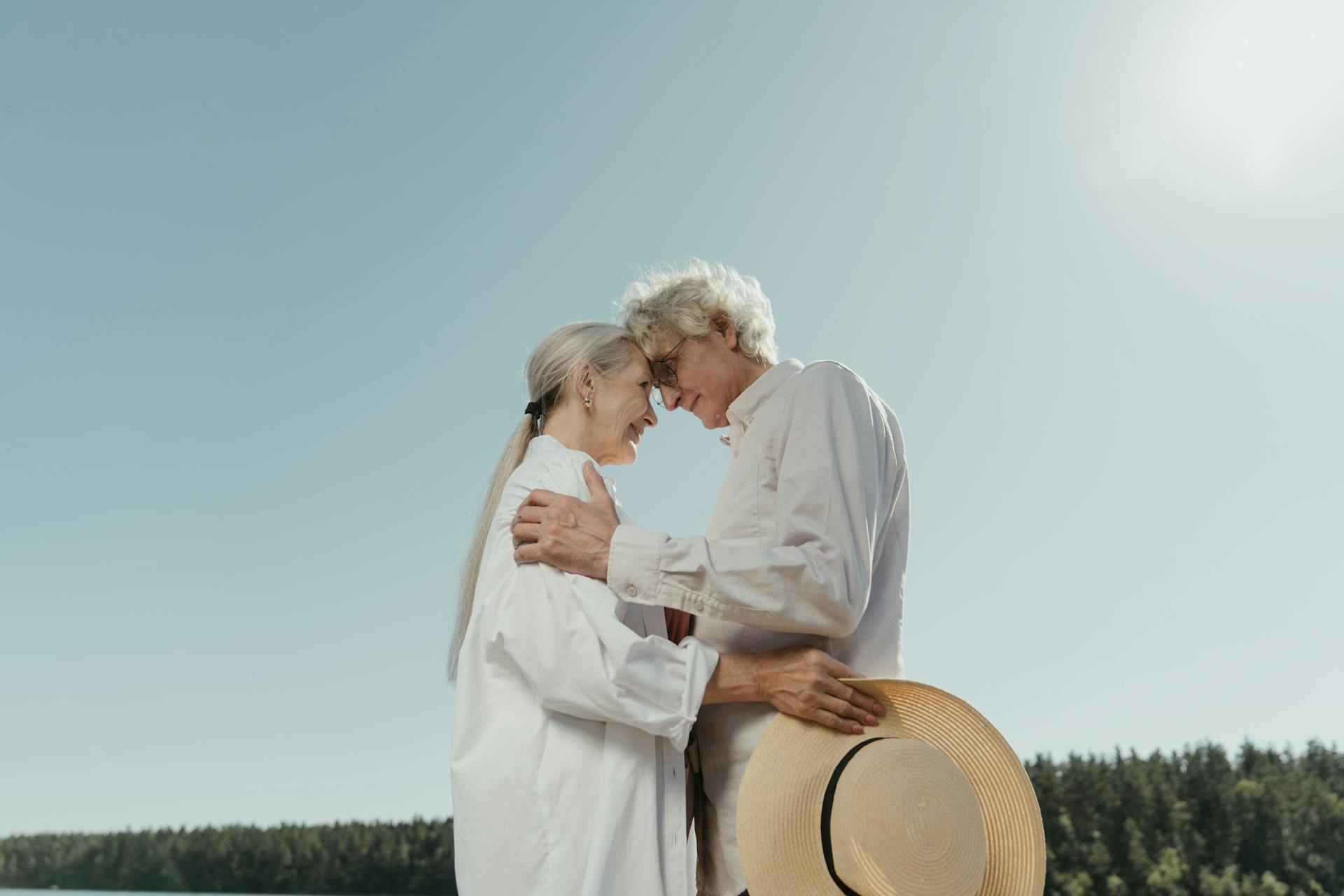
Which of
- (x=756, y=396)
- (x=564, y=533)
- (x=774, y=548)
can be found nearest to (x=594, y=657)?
(x=564, y=533)

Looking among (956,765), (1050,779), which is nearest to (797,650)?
(956,765)

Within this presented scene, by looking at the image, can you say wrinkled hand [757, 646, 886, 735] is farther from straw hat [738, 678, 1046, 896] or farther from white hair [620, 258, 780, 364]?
white hair [620, 258, 780, 364]

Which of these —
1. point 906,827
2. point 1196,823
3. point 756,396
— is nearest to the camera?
point 906,827

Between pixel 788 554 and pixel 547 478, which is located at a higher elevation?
pixel 547 478

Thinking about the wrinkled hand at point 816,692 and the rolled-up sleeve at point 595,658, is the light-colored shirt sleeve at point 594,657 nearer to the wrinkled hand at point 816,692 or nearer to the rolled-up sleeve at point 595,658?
the rolled-up sleeve at point 595,658

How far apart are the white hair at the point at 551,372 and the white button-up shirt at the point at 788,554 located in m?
0.38

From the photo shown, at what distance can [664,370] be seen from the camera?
292cm

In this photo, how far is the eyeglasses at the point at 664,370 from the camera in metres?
2.88

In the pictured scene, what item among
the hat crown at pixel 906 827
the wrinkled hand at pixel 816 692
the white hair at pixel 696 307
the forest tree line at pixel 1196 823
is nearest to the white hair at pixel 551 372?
the white hair at pixel 696 307

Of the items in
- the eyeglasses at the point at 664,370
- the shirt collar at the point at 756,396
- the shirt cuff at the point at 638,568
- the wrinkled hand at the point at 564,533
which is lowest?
the shirt cuff at the point at 638,568

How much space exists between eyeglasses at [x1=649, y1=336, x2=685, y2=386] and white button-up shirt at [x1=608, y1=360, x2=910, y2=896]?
346 mm

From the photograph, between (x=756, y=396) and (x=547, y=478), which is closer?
(x=547, y=478)

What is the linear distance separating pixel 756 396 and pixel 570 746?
1.01m

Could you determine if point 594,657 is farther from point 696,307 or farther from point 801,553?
point 696,307
